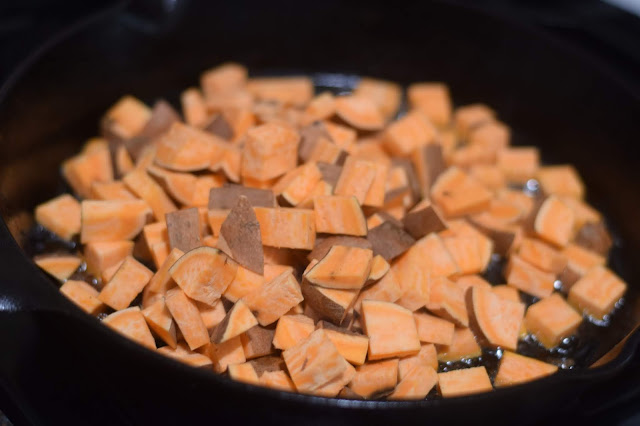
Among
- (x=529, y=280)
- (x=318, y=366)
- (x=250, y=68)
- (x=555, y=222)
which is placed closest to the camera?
(x=318, y=366)

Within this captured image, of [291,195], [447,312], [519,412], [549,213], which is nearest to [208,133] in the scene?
[291,195]

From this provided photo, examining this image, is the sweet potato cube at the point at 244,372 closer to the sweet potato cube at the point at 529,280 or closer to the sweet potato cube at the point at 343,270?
the sweet potato cube at the point at 343,270

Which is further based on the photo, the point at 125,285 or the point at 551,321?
the point at 551,321

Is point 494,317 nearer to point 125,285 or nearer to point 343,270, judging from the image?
point 343,270

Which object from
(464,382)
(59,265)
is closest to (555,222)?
(464,382)

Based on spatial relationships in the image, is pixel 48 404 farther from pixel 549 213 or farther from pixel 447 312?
pixel 549 213
